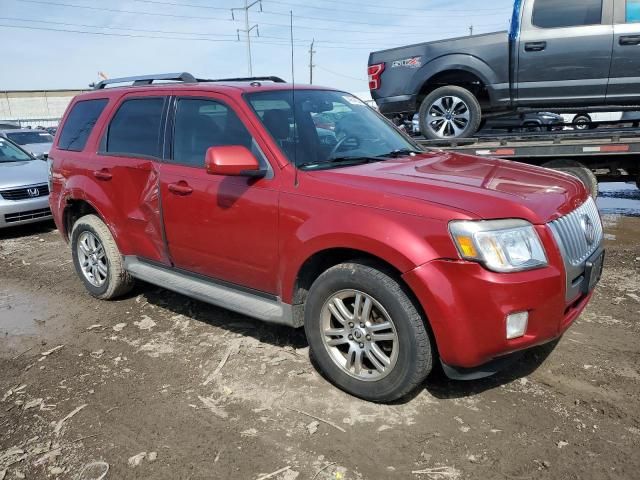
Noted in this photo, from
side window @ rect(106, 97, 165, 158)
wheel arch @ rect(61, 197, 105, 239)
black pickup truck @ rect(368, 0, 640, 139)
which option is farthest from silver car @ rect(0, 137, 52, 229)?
black pickup truck @ rect(368, 0, 640, 139)

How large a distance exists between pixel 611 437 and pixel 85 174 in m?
4.32

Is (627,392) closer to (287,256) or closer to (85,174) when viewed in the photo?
Result: (287,256)

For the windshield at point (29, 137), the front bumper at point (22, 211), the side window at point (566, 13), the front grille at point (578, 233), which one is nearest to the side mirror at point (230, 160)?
the front grille at point (578, 233)

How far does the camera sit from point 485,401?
299 centimetres

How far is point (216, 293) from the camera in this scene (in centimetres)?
367

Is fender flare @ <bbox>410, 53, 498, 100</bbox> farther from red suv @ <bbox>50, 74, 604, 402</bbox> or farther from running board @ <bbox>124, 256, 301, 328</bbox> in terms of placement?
running board @ <bbox>124, 256, 301, 328</bbox>

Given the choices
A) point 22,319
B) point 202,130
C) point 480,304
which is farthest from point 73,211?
point 480,304

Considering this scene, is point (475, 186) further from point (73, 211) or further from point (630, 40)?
point (630, 40)

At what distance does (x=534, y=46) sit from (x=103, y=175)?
5.38 m

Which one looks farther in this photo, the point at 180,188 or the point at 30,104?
the point at 30,104

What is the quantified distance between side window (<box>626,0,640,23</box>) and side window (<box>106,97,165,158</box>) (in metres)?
5.54

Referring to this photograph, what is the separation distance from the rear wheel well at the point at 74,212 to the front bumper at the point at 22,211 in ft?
10.7

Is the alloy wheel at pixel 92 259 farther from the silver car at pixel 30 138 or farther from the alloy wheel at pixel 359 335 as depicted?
the silver car at pixel 30 138

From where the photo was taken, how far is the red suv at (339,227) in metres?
2.57
